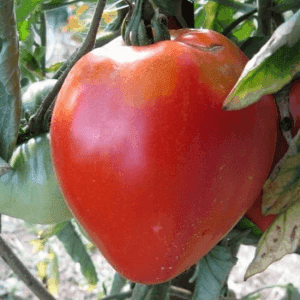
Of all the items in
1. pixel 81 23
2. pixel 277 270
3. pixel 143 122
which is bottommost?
pixel 277 270

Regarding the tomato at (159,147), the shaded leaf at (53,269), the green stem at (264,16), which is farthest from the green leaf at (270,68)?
the shaded leaf at (53,269)

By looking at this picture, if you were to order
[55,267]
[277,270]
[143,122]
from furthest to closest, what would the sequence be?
1. [277,270]
2. [55,267]
3. [143,122]

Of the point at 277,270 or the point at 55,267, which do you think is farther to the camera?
the point at 277,270

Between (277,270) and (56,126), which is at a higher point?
(56,126)

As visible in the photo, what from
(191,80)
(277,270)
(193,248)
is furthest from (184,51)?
(277,270)

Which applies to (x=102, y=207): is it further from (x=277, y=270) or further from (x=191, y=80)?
(x=277, y=270)

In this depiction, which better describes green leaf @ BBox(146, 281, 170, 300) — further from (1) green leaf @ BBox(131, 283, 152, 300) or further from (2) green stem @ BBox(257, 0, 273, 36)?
(2) green stem @ BBox(257, 0, 273, 36)
